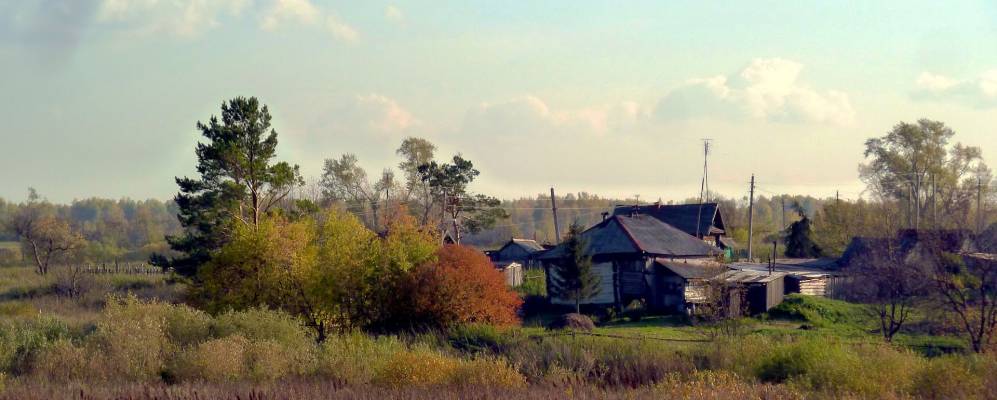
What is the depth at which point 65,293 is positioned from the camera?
5575cm

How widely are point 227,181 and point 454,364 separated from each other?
78.0 ft

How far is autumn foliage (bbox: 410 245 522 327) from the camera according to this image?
3306 centimetres

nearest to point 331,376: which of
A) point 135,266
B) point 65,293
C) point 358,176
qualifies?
point 65,293

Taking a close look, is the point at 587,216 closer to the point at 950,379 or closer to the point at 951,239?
the point at 951,239

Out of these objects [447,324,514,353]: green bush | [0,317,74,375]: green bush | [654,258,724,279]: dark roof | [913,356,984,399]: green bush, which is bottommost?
[447,324,514,353]: green bush

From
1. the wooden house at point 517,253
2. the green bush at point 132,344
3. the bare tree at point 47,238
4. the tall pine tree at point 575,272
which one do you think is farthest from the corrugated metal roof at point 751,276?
the bare tree at point 47,238

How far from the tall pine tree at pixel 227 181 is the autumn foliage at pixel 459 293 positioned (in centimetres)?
1020

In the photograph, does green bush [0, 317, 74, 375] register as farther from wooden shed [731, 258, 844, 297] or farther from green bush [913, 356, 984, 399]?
wooden shed [731, 258, 844, 297]

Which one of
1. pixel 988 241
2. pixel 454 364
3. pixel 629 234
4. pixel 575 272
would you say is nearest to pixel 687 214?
pixel 629 234

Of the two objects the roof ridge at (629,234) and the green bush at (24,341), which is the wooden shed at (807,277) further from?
the green bush at (24,341)

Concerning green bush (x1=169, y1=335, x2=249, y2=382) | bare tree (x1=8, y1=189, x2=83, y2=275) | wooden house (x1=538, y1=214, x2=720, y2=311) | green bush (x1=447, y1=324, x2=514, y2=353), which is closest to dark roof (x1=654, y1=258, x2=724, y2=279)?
wooden house (x1=538, y1=214, x2=720, y2=311)

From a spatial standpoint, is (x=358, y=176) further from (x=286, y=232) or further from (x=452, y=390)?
(x=452, y=390)

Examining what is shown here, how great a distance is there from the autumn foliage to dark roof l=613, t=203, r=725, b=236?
2696cm

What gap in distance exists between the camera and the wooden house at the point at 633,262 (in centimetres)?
4138
